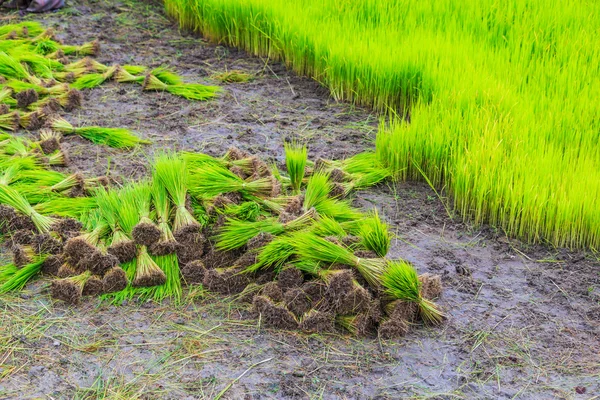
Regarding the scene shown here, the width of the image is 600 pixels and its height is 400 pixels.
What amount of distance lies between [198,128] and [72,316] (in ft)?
5.30

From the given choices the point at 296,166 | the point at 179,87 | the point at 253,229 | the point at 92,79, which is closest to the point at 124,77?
the point at 92,79

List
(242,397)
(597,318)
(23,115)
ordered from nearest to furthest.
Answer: (242,397) → (597,318) → (23,115)

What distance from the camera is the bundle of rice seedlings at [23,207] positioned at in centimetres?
296

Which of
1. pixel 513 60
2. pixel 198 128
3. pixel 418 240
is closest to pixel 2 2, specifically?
pixel 198 128

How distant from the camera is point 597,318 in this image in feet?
8.87

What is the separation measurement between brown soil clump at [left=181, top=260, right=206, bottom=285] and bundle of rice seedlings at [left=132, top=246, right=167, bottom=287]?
3.1 inches

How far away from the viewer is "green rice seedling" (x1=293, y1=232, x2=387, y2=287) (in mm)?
2570

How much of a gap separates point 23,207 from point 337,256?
1264 mm

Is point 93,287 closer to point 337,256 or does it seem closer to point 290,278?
point 290,278

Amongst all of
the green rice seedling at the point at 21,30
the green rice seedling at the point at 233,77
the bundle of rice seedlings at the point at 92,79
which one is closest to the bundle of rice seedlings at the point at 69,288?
the bundle of rice seedlings at the point at 92,79

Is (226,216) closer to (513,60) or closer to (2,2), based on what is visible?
(513,60)

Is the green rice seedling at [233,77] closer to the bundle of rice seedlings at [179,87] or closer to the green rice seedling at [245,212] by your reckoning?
the bundle of rice seedlings at [179,87]

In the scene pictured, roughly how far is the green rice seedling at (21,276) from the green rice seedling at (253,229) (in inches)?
25.3

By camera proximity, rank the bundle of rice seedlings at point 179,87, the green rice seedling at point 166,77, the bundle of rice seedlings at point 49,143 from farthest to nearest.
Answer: the green rice seedling at point 166,77
the bundle of rice seedlings at point 179,87
the bundle of rice seedlings at point 49,143
